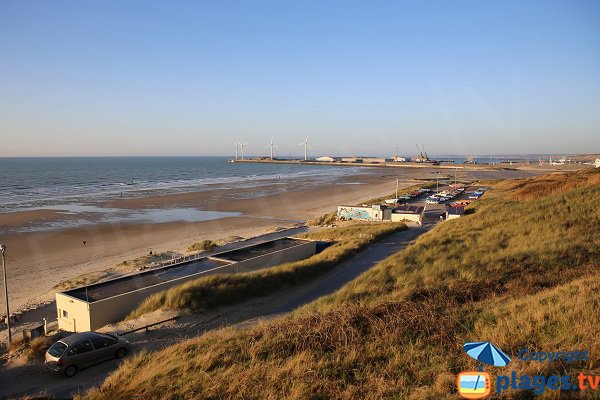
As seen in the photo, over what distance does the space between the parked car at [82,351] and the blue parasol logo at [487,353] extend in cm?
985

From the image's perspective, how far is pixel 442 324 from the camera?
829 centimetres

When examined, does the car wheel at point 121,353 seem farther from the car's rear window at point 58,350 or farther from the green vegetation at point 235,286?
the green vegetation at point 235,286

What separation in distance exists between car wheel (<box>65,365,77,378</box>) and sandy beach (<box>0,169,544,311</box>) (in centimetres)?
1185

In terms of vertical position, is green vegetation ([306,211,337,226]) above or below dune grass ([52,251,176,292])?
above

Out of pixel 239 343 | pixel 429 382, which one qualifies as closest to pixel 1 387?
pixel 239 343

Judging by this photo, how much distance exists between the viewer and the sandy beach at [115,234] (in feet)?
85.1

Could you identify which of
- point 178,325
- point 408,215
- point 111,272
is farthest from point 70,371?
point 408,215

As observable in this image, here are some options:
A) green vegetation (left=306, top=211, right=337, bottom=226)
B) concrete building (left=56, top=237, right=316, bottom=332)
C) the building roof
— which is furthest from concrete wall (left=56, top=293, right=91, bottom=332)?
the building roof

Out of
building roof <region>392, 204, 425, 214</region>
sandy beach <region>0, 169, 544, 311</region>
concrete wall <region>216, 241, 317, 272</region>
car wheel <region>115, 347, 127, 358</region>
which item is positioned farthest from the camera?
building roof <region>392, 204, 425, 214</region>

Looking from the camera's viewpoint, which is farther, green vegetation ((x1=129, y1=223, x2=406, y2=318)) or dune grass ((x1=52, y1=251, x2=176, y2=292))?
dune grass ((x1=52, y1=251, x2=176, y2=292))

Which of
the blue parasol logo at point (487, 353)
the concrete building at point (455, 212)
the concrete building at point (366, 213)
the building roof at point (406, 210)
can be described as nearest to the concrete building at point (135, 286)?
the blue parasol logo at point (487, 353)

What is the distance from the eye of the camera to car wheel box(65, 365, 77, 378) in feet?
35.0

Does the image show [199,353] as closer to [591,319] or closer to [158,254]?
[591,319]

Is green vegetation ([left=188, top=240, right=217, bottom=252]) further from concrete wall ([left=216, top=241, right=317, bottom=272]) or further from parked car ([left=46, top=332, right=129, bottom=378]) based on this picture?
parked car ([left=46, top=332, right=129, bottom=378])
